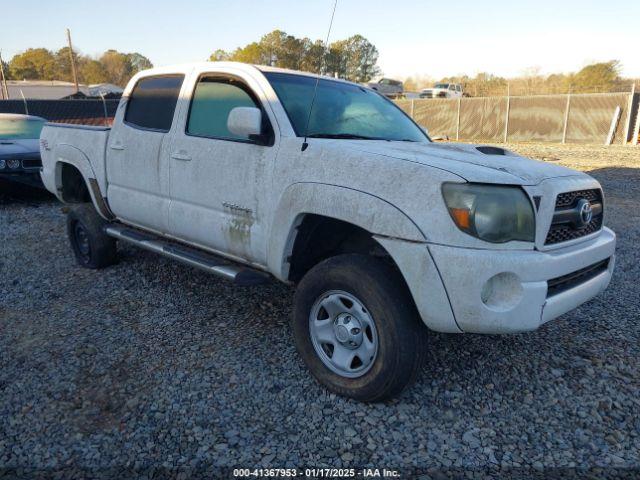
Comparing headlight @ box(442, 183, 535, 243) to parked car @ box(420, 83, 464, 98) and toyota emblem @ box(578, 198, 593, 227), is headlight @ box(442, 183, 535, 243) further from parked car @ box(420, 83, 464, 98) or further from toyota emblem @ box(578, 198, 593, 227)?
parked car @ box(420, 83, 464, 98)

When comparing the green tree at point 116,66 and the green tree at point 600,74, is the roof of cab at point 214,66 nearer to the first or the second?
the green tree at point 600,74

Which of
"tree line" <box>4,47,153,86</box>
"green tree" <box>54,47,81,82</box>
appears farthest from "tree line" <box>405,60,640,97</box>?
"green tree" <box>54,47,81,82</box>

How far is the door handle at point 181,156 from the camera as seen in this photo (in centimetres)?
360

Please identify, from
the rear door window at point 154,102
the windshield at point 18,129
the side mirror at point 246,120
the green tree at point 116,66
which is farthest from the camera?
the green tree at point 116,66

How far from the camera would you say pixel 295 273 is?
10.1 ft

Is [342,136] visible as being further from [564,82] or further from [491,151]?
[564,82]

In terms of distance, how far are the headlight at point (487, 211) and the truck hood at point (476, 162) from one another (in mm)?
55

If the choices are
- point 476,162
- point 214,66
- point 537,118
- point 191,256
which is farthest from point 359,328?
point 537,118

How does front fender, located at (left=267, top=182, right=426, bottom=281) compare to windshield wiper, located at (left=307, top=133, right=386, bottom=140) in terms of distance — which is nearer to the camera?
front fender, located at (left=267, top=182, right=426, bottom=281)

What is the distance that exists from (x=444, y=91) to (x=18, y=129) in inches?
1278

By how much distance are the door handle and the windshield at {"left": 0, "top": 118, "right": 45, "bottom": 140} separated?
6.85m

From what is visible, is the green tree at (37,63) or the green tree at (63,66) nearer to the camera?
the green tree at (37,63)

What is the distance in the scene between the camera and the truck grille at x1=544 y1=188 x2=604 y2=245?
8.27 feet

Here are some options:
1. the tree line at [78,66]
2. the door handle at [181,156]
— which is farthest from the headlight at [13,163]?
the tree line at [78,66]
